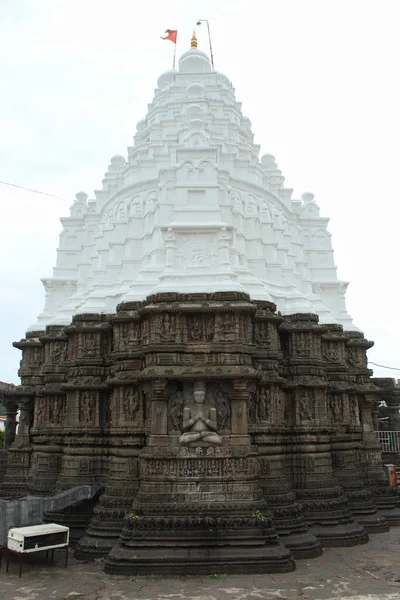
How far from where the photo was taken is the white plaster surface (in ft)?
52.3

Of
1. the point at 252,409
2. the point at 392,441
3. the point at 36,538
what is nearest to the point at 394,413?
the point at 392,441

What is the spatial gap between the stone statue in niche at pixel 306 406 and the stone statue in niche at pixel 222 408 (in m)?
3.82

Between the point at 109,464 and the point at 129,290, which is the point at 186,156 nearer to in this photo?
the point at 129,290

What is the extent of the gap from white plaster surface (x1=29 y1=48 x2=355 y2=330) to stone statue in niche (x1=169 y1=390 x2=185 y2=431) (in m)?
2.92

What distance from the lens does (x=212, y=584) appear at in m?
11.2

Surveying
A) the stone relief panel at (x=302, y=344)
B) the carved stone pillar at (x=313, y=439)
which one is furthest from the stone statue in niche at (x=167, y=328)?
the stone relief panel at (x=302, y=344)

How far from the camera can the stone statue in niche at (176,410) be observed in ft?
44.8

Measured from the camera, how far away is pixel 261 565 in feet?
39.0

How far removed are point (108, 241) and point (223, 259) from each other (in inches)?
247

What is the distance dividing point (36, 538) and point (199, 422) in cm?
455

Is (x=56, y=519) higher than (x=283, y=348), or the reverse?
(x=283, y=348)

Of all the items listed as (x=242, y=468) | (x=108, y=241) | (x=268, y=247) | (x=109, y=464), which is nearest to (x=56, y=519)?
(x=109, y=464)

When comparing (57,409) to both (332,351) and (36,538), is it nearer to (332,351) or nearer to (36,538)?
(36,538)

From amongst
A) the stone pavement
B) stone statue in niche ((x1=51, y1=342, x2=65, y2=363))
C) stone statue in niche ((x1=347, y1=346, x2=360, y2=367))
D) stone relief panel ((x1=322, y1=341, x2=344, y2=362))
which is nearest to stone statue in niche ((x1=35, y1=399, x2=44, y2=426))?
stone statue in niche ((x1=51, y1=342, x2=65, y2=363))
